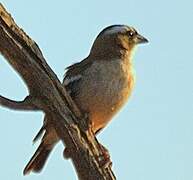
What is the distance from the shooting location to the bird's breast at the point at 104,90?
21.3 ft

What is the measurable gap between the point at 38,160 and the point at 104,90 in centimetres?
112

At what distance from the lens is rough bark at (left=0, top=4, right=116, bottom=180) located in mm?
4566

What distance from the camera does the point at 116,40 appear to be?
24.1ft

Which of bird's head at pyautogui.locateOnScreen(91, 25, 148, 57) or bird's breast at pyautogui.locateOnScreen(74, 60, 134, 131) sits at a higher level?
bird's head at pyautogui.locateOnScreen(91, 25, 148, 57)

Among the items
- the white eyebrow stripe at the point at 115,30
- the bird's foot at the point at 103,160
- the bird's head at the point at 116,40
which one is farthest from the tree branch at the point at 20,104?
the white eyebrow stripe at the point at 115,30

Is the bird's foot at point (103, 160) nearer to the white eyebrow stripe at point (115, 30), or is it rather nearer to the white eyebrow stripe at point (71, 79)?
the white eyebrow stripe at point (71, 79)

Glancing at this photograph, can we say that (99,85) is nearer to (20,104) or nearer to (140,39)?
(140,39)

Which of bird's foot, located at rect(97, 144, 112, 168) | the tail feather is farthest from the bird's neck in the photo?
bird's foot, located at rect(97, 144, 112, 168)

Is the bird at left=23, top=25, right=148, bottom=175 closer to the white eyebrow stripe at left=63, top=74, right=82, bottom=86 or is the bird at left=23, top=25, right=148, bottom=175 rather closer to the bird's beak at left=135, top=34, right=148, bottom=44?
the white eyebrow stripe at left=63, top=74, right=82, bottom=86

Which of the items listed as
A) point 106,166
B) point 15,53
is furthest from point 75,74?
point 15,53

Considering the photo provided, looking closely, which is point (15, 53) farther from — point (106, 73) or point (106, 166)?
point (106, 73)

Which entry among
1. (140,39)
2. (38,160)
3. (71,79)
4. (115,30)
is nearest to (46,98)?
(71,79)

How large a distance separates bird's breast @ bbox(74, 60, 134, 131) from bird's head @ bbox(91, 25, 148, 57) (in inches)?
16.3

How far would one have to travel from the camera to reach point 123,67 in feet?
22.2
